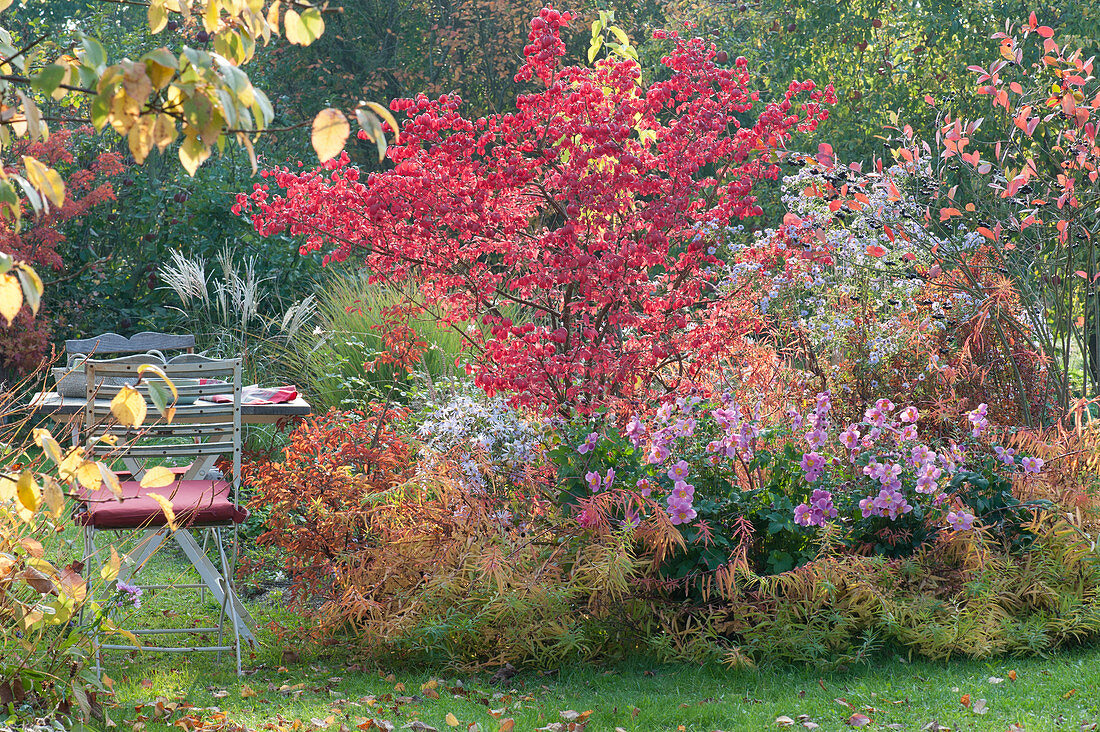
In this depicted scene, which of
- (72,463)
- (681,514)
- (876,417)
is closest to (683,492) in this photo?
(681,514)

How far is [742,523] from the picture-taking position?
3.94 m

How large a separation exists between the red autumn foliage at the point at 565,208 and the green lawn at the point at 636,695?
4.75 feet

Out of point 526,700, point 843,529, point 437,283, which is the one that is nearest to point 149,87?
point 526,700

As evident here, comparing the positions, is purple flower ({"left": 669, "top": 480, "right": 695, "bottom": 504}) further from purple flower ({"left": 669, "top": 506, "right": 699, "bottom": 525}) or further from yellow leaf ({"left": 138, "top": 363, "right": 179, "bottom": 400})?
yellow leaf ({"left": 138, "top": 363, "right": 179, "bottom": 400})

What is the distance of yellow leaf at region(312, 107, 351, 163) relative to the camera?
1.64 metres

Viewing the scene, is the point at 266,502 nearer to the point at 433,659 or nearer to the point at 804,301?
the point at 433,659

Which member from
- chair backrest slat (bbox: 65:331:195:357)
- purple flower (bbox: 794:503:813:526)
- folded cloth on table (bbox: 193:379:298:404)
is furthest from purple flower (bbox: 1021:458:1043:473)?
chair backrest slat (bbox: 65:331:195:357)

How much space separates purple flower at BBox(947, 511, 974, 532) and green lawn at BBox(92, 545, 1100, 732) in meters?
0.50

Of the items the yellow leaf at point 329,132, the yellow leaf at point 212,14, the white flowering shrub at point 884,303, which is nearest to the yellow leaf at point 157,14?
the yellow leaf at point 212,14

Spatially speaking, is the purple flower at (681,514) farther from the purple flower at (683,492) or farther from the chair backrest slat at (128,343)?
the chair backrest slat at (128,343)

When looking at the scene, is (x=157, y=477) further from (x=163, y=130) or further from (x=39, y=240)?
(x=39, y=240)

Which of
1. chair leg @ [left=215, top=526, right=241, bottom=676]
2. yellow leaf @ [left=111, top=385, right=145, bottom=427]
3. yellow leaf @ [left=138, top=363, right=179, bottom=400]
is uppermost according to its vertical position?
yellow leaf @ [left=138, top=363, right=179, bottom=400]

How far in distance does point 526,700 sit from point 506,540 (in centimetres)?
71

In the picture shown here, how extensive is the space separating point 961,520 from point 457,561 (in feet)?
6.50
